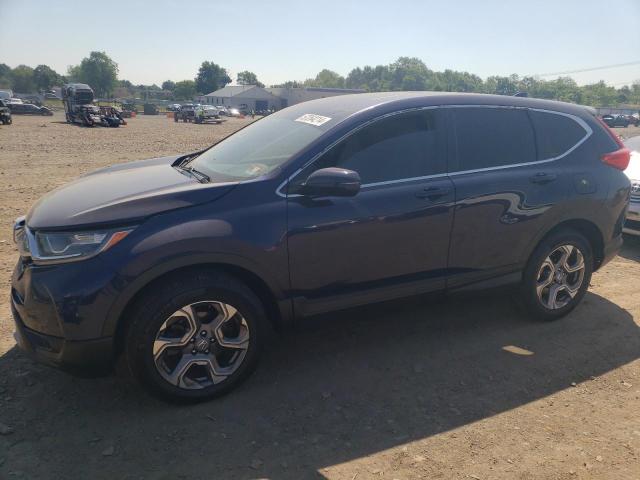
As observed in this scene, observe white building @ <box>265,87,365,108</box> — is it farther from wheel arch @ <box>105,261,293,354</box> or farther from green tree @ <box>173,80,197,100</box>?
wheel arch @ <box>105,261,293,354</box>

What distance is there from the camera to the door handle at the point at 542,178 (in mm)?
3662

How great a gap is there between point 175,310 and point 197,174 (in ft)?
3.64

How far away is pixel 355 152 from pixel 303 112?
81cm

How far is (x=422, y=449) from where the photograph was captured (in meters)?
2.57

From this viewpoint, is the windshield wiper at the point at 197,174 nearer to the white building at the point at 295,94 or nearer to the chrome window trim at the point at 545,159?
the chrome window trim at the point at 545,159

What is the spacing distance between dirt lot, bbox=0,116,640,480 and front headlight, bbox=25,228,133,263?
0.97m

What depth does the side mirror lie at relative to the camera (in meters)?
2.82

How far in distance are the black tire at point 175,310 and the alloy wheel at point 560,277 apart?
2403 millimetres

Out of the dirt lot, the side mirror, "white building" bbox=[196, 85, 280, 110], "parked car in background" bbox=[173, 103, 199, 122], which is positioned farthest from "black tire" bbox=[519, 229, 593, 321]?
"white building" bbox=[196, 85, 280, 110]

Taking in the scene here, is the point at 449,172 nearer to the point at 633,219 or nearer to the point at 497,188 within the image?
the point at 497,188

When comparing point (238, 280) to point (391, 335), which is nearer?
point (238, 280)

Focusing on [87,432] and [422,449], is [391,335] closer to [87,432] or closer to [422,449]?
[422,449]

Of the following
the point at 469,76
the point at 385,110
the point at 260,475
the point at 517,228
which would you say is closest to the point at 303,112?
the point at 385,110

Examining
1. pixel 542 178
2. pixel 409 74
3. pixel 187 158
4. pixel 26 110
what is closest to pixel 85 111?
pixel 26 110
